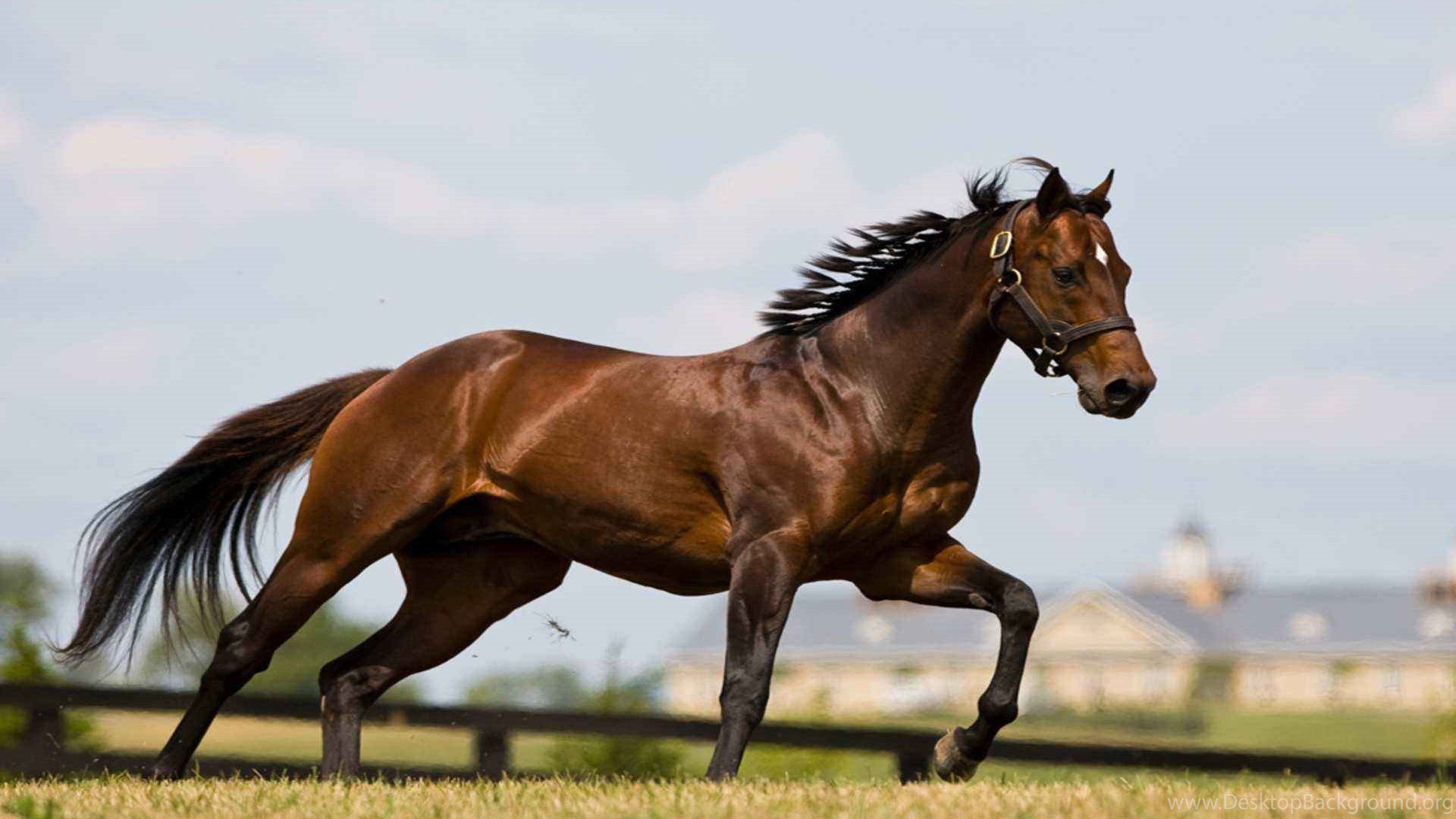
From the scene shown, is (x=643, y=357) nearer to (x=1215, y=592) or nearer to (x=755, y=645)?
(x=755, y=645)

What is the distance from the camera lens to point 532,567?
781 cm

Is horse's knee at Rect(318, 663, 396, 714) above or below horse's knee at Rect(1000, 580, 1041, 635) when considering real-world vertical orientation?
below

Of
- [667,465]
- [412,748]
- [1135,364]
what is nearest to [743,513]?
[667,465]

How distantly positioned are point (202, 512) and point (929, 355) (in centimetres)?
364

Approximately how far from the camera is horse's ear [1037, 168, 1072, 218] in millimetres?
6402

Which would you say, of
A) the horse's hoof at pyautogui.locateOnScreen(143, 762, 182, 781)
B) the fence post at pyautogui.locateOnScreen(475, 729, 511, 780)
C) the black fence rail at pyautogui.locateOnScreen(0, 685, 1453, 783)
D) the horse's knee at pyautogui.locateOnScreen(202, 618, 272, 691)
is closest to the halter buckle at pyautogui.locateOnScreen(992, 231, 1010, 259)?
the horse's knee at pyautogui.locateOnScreen(202, 618, 272, 691)

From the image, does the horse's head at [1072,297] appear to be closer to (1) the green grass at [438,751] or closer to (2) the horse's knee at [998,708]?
(2) the horse's knee at [998,708]

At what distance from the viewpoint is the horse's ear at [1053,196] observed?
640 centimetres

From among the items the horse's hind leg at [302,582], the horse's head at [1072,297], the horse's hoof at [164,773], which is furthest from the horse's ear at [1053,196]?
the horse's hoof at [164,773]

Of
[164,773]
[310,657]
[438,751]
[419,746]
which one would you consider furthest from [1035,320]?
[310,657]

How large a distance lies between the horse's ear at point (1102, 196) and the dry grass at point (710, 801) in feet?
6.72

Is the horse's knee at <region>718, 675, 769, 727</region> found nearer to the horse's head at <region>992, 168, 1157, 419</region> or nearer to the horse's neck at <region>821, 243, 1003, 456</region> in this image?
the horse's neck at <region>821, 243, 1003, 456</region>

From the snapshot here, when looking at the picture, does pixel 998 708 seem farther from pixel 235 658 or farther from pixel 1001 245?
pixel 235 658

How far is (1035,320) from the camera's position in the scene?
20.9 ft
